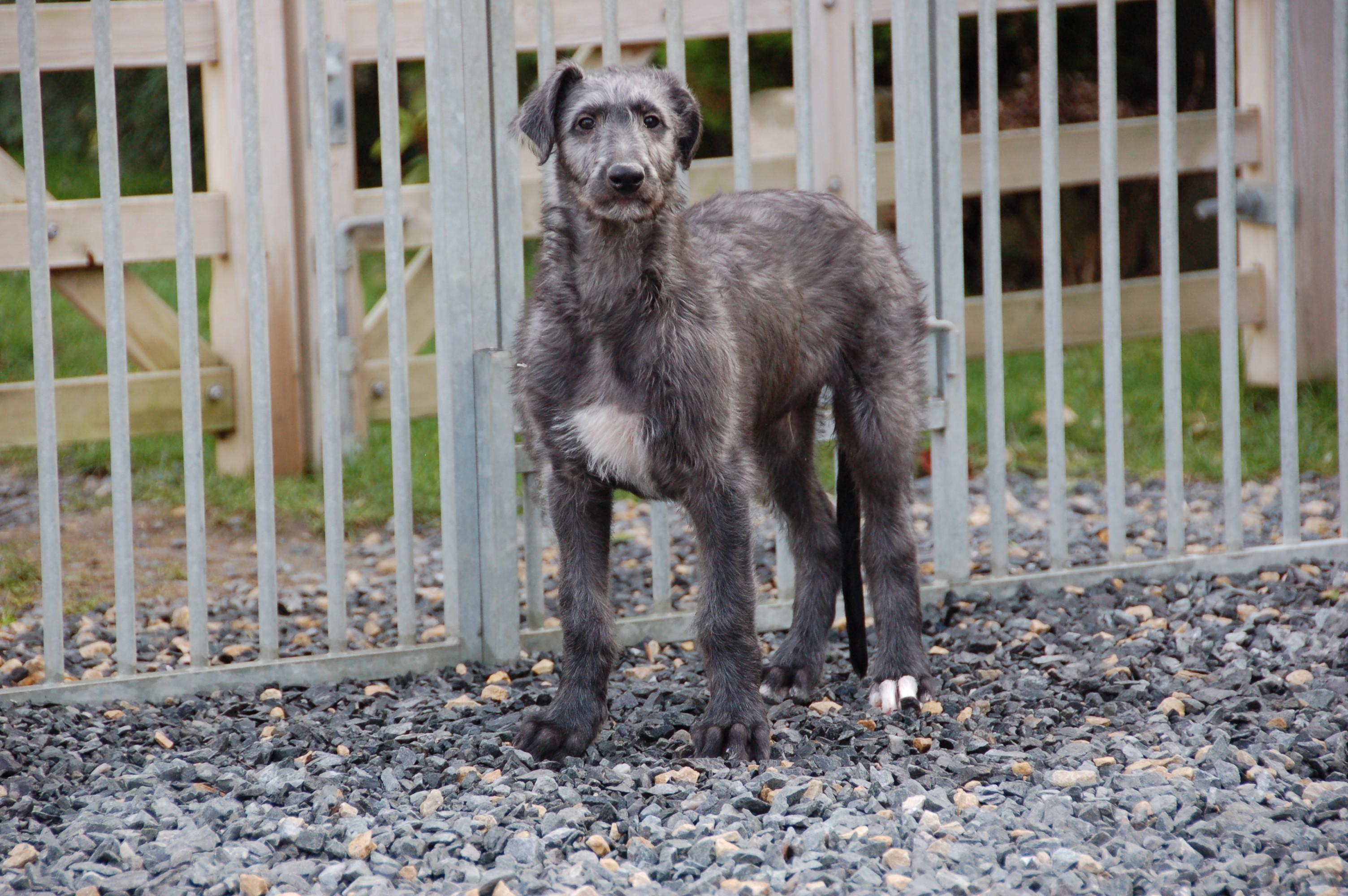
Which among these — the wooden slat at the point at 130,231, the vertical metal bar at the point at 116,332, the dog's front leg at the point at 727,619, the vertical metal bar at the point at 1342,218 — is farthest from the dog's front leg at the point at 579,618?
the wooden slat at the point at 130,231

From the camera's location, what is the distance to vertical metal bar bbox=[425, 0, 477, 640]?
4266mm

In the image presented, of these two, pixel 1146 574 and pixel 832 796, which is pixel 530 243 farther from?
pixel 832 796

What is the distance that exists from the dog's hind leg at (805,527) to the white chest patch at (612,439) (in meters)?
0.86

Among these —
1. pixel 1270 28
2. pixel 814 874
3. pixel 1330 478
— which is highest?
pixel 1270 28

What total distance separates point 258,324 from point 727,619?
1766 mm

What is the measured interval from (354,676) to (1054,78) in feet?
10.7

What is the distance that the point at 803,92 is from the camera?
468 centimetres

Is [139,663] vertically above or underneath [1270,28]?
underneath

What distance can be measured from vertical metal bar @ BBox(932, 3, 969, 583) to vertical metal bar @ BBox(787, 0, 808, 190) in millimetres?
502

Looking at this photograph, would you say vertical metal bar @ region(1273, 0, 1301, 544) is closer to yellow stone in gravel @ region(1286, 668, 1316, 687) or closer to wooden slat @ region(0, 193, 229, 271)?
yellow stone in gravel @ region(1286, 668, 1316, 687)

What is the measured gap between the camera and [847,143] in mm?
6062

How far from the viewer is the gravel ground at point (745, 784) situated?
2.83 meters

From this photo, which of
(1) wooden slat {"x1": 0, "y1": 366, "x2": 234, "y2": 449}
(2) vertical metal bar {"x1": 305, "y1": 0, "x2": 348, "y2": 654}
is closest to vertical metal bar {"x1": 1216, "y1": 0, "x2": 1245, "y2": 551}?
(2) vertical metal bar {"x1": 305, "y1": 0, "x2": 348, "y2": 654}

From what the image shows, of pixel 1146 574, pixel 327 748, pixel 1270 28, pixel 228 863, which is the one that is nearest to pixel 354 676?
pixel 327 748
